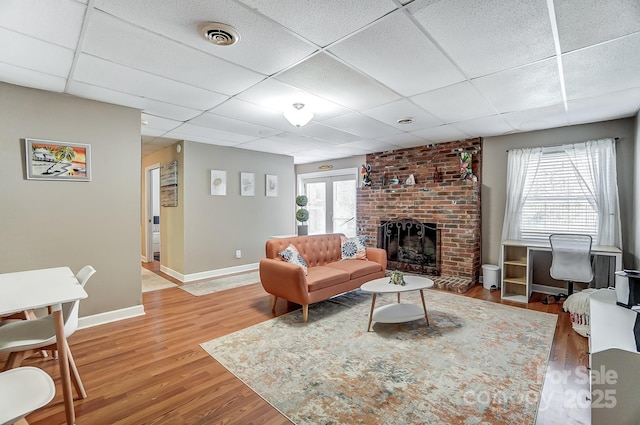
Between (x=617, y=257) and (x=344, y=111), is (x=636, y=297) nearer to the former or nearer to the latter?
(x=617, y=257)

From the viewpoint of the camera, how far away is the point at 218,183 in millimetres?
5508

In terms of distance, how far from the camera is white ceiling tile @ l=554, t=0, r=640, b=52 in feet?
5.40

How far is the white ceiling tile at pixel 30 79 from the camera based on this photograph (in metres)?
2.46

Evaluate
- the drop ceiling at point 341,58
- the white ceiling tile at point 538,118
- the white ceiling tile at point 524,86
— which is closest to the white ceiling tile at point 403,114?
the drop ceiling at point 341,58

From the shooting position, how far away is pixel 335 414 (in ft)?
6.06

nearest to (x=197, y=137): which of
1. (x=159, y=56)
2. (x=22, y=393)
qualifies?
(x=159, y=56)

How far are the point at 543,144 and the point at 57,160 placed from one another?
6.13 metres

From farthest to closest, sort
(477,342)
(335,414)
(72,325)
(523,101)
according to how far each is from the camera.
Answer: (523,101) → (477,342) → (72,325) → (335,414)

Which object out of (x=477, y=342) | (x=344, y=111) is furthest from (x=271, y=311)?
(x=344, y=111)

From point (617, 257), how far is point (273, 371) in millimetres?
4107

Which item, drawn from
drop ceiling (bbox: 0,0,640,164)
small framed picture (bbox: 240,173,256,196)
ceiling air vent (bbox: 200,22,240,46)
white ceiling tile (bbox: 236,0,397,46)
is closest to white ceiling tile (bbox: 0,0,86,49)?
drop ceiling (bbox: 0,0,640,164)

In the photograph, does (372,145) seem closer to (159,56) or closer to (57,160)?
(159,56)

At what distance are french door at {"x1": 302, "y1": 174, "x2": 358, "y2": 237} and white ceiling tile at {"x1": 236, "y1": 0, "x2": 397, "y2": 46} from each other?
479 cm

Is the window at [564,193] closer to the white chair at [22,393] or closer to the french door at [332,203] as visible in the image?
the french door at [332,203]
